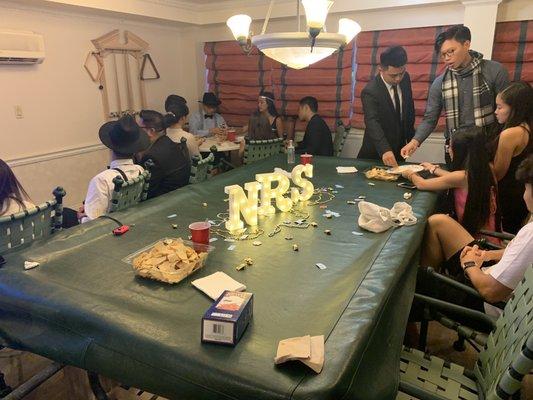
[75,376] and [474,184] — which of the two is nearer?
[75,376]

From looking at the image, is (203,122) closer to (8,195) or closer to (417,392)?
(8,195)

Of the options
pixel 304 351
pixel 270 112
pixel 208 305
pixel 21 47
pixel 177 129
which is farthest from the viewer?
pixel 270 112

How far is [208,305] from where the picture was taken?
1.26 m

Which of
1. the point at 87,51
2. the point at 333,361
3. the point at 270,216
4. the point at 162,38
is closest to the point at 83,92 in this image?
the point at 87,51

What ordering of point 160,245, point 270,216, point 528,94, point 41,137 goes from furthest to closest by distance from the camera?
point 41,137 < point 528,94 < point 270,216 < point 160,245

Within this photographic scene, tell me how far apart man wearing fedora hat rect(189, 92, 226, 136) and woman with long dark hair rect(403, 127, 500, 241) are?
322 centimetres

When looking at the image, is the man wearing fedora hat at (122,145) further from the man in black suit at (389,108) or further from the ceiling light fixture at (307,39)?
the man in black suit at (389,108)

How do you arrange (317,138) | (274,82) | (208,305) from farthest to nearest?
(274,82) < (317,138) < (208,305)

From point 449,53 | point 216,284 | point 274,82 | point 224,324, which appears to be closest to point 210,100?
point 274,82

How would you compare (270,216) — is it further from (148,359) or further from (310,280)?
(148,359)

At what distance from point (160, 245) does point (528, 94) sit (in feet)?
6.99

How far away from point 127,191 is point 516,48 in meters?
3.48

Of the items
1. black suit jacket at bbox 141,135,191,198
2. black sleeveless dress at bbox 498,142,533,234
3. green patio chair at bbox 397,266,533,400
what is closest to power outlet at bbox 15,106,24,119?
black suit jacket at bbox 141,135,191,198

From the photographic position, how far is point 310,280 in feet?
4.68
